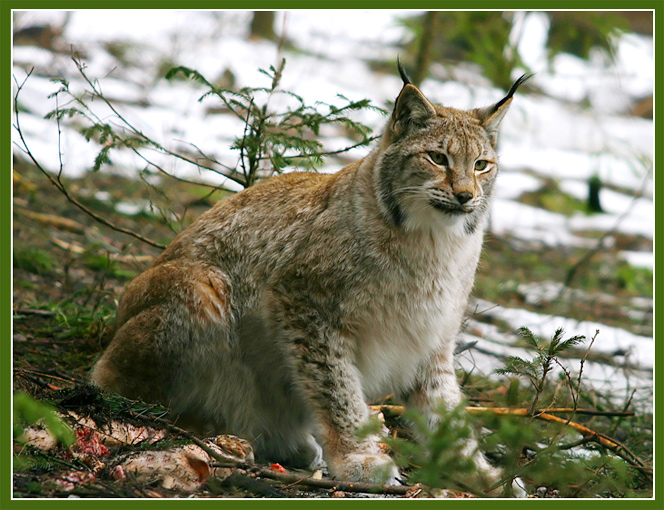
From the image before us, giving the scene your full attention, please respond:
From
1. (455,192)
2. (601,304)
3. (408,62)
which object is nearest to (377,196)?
(455,192)

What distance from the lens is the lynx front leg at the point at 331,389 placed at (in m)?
4.45

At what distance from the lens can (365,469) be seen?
169 inches

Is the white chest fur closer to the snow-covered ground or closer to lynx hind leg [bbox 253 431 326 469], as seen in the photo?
lynx hind leg [bbox 253 431 326 469]

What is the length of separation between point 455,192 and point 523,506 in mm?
1900

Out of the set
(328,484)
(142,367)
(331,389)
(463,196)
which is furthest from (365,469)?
(463,196)

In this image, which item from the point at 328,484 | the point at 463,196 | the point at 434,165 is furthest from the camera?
the point at 434,165

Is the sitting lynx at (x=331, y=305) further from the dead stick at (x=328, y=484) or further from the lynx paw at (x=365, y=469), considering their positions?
the dead stick at (x=328, y=484)

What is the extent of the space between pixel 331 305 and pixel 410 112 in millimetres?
1398

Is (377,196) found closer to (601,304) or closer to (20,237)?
(20,237)

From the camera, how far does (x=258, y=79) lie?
45.8ft

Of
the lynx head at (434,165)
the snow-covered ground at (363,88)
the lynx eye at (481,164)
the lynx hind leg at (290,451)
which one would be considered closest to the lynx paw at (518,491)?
the lynx hind leg at (290,451)

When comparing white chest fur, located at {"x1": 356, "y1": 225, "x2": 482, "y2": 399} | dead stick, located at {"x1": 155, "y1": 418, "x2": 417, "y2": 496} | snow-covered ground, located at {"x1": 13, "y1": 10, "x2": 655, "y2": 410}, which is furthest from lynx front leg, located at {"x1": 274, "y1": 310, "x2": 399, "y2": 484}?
snow-covered ground, located at {"x1": 13, "y1": 10, "x2": 655, "y2": 410}

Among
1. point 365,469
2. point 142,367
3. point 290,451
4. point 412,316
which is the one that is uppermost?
point 412,316

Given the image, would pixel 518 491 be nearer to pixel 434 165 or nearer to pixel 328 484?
pixel 328 484
